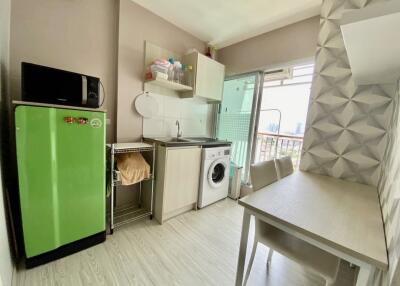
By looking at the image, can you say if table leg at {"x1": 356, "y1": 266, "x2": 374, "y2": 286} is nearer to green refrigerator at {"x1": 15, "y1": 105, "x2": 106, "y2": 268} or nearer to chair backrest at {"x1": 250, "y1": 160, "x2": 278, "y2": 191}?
chair backrest at {"x1": 250, "y1": 160, "x2": 278, "y2": 191}

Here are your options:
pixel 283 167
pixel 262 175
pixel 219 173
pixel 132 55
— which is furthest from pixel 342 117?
pixel 132 55

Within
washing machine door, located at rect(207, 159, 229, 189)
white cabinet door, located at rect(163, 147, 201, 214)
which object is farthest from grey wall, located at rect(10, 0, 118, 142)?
washing machine door, located at rect(207, 159, 229, 189)

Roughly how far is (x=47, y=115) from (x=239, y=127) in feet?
7.87

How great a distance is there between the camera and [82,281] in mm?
1251

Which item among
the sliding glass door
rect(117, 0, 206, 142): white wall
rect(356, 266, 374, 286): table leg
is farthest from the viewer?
the sliding glass door

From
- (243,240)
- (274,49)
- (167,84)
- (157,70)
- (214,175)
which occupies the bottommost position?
(214,175)

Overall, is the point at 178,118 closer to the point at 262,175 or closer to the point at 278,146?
the point at 262,175

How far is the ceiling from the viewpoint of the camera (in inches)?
75.7

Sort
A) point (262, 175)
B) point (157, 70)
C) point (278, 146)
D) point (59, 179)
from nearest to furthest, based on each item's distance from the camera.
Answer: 1. point (262, 175)
2. point (59, 179)
3. point (157, 70)
4. point (278, 146)

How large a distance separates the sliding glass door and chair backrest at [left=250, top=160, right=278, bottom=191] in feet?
4.77

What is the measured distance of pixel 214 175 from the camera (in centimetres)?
260

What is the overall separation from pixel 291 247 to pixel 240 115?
6.87 ft

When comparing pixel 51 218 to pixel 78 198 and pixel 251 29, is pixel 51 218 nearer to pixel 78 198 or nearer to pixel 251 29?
pixel 78 198

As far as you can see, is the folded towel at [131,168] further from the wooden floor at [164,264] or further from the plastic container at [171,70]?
the plastic container at [171,70]
